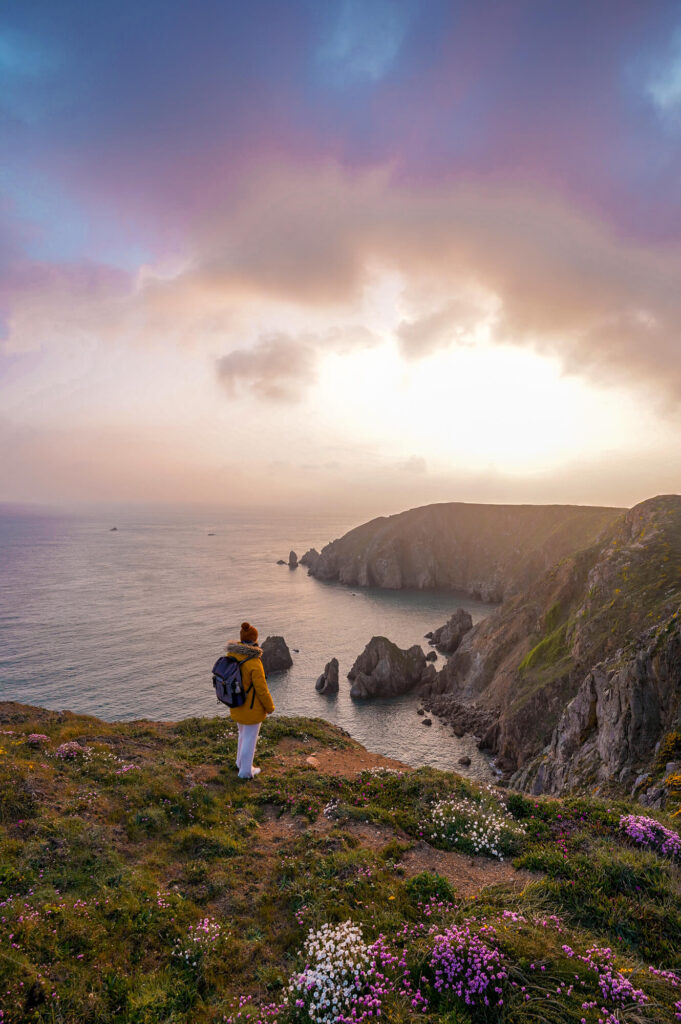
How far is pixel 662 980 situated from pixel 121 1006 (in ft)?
24.0

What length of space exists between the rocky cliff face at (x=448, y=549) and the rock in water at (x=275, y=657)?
76.7m

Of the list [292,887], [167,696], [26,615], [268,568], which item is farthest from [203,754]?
[268,568]

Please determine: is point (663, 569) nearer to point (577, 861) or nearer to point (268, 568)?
point (577, 861)

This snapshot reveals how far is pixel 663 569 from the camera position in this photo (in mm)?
33812

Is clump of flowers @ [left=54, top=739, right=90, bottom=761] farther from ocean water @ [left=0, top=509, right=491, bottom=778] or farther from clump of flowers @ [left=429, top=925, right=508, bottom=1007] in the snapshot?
ocean water @ [left=0, top=509, right=491, bottom=778]

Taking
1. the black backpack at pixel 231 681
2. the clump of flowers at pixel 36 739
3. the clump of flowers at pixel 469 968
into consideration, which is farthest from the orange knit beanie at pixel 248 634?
the clump of flowers at pixel 36 739

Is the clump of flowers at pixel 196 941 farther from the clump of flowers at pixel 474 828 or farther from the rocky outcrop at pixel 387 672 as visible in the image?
the rocky outcrop at pixel 387 672

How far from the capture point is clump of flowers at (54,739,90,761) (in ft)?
44.6

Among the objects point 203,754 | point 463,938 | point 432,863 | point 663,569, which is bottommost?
point 203,754

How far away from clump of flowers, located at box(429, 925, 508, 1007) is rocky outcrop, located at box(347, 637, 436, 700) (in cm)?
5512

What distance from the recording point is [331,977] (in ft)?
18.9

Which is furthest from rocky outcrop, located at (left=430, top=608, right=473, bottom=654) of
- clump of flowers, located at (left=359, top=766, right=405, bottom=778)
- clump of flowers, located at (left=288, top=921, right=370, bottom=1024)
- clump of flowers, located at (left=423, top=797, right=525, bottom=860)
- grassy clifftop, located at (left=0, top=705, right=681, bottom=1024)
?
clump of flowers, located at (left=288, top=921, right=370, bottom=1024)

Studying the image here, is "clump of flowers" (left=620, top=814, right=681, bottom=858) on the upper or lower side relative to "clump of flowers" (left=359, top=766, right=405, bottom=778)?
upper

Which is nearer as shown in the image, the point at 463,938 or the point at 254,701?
the point at 463,938
